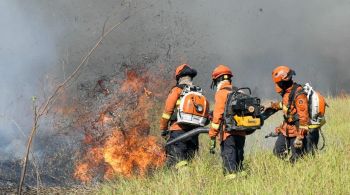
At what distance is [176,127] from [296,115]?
182 centimetres

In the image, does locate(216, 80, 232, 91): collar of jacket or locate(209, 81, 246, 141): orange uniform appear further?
locate(216, 80, 232, 91): collar of jacket

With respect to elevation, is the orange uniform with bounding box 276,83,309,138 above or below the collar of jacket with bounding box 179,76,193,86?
below

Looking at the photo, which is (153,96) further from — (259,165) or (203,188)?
(203,188)

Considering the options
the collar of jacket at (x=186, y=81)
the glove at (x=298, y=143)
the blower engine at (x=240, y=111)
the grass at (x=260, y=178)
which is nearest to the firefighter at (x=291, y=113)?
the glove at (x=298, y=143)

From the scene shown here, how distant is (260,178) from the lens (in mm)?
5281

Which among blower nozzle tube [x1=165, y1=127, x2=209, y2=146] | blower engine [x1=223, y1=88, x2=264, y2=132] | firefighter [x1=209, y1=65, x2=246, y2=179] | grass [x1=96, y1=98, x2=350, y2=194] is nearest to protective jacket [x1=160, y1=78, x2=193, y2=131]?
blower nozzle tube [x1=165, y1=127, x2=209, y2=146]

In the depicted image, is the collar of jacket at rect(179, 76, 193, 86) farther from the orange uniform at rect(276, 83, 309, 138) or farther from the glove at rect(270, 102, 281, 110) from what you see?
the orange uniform at rect(276, 83, 309, 138)

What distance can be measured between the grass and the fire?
100cm

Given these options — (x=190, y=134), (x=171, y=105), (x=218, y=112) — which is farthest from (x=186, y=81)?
(x=218, y=112)

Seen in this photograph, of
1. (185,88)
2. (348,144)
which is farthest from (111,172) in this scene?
(348,144)

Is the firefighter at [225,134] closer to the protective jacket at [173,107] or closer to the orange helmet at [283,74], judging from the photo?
the orange helmet at [283,74]

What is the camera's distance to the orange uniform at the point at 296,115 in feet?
20.3

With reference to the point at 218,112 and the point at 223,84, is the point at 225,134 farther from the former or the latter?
the point at 223,84

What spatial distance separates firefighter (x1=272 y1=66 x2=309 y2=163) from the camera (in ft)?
20.4
